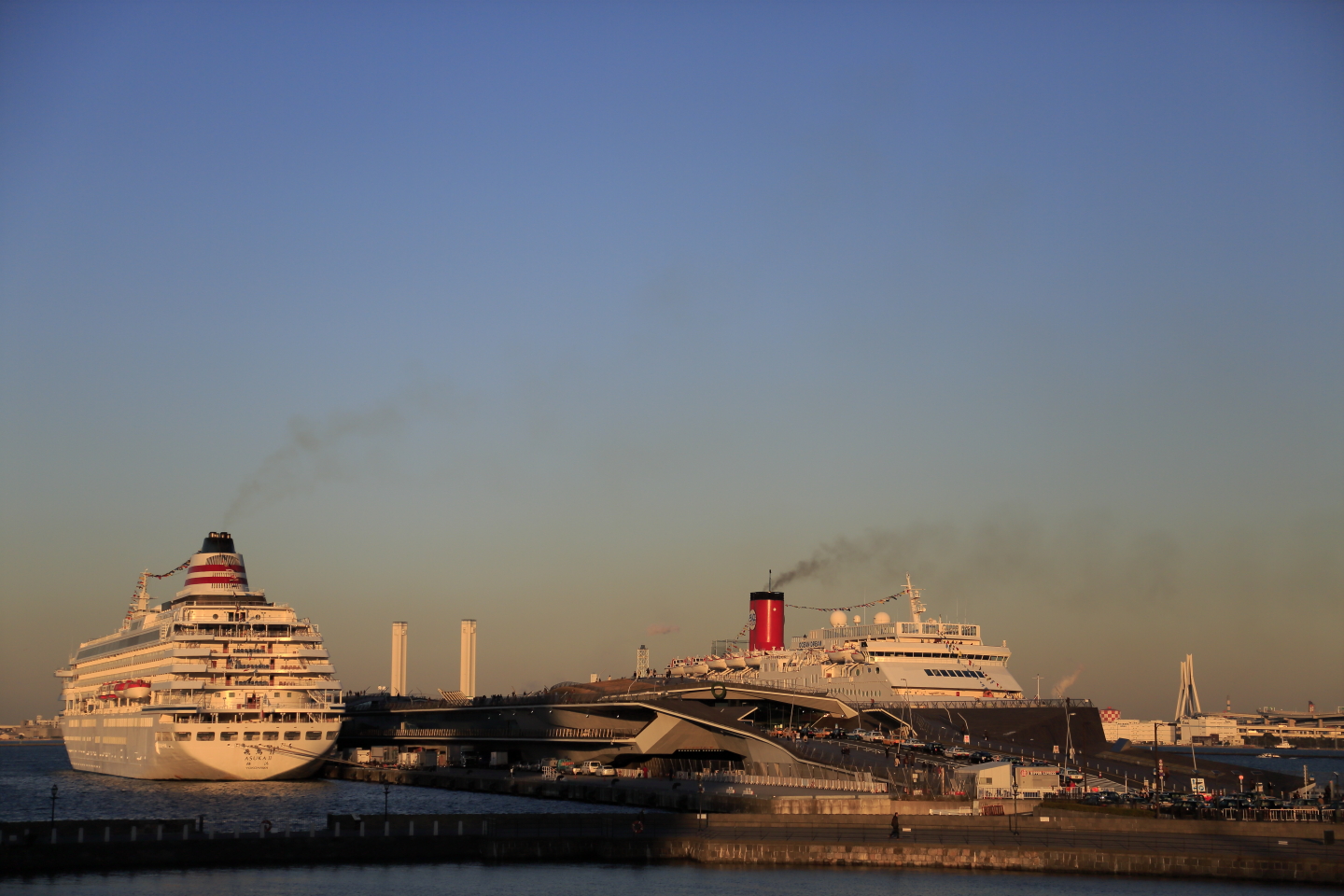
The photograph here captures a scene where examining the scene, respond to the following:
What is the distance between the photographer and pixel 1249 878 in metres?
42.7

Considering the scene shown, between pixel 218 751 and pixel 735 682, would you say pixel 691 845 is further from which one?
pixel 735 682

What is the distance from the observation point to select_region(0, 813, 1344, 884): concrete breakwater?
4378 centimetres

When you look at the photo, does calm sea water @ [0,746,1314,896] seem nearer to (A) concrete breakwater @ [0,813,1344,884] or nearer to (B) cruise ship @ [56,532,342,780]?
(A) concrete breakwater @ [0,813,1344,884]

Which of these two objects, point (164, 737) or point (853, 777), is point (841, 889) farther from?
point (164, 737)

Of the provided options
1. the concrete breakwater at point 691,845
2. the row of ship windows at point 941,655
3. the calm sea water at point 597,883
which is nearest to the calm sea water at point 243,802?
the concrete breakwater at point 691,845

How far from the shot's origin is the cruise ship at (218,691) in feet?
269

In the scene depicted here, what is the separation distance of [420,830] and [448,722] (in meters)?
72.6

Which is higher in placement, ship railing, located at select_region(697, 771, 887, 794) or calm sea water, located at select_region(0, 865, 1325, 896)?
ship railing, located at select_region(697, 771, 887, 794)

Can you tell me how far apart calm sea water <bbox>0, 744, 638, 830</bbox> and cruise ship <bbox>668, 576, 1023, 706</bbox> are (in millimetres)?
21113

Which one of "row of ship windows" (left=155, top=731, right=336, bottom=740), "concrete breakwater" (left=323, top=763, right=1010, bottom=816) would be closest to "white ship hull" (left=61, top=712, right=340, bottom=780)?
"row of ship windows" (left=155, top=731, right=336, bottom=740)

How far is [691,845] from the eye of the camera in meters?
47.7

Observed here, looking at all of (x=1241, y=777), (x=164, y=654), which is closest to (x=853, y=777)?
(x=1241, y=777)

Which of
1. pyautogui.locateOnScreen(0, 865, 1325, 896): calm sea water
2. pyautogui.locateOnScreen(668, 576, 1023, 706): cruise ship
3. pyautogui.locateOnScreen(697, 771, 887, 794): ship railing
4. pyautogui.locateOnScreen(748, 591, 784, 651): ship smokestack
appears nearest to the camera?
pyautogui.locateOnScreen(0, 865, 1325, 896): calm sea water

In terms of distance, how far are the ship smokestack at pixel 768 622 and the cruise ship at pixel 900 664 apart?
259 inches
